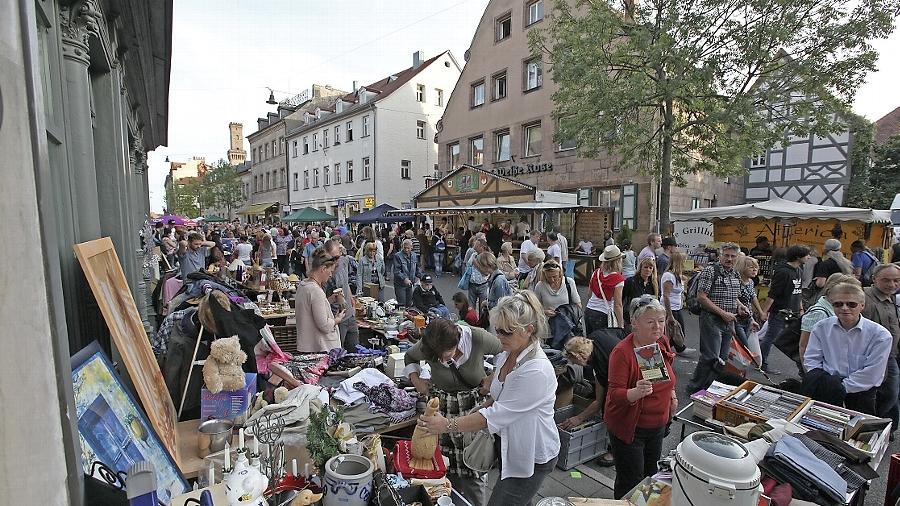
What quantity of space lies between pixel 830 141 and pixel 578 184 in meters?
14.7

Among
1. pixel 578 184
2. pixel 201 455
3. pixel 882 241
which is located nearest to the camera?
pixel 201 455

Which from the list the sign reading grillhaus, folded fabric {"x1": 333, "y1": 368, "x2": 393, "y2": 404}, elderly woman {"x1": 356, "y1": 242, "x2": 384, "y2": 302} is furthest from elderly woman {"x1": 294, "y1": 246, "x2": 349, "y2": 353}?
the sign reading grillhaus

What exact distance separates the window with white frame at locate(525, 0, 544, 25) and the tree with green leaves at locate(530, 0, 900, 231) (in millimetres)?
8047

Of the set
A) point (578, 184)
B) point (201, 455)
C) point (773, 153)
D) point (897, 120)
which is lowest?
point (201, 455)

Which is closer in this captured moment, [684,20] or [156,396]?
[156,396]

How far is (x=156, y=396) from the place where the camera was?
9.03ft

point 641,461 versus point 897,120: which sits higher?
point 897,120

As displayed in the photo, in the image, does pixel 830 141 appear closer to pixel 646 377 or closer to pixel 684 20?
pixel 684 20

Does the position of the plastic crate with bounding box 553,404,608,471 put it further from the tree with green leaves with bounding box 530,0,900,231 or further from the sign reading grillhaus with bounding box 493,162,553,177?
the sign reading grillhaus with bounding box 493,162,553,177

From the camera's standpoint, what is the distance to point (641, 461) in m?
Result: 2.99

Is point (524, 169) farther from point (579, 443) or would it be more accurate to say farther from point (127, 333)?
point (127, 333)

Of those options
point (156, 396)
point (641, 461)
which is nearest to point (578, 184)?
point (641, 461)

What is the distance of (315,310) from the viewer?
14.6ft

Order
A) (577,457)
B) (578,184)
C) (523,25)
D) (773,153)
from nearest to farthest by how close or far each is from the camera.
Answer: (577,457)
(578,184)
(523,25)
(773,153)
